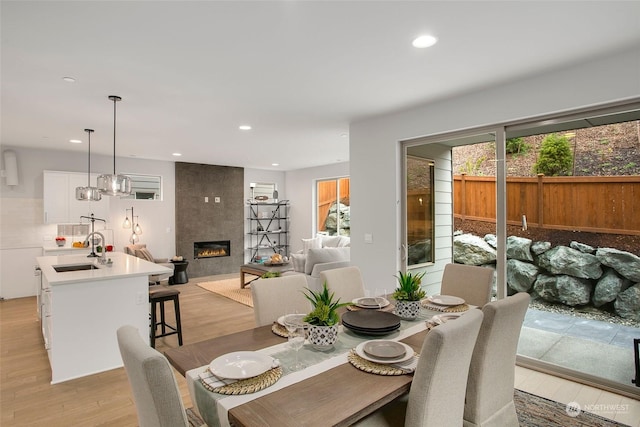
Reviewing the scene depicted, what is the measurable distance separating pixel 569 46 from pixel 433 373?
251 cm

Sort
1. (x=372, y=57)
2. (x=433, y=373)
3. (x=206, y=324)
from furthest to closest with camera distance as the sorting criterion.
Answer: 1. (x=206, y=324)
2. (x=372, y=57)
3. (x=433, y=373)

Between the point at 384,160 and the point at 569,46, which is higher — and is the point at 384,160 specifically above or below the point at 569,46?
below

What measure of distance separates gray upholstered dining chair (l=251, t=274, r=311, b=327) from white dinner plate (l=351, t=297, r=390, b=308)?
35 cm

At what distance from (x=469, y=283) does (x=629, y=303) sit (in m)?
1.29

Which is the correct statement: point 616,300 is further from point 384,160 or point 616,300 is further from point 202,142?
point 202,142

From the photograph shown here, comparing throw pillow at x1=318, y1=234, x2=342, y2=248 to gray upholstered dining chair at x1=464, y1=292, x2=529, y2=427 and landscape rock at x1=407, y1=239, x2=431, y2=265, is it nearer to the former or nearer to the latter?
landscape rock at x1=407, y1=239, x2=431, y2=265

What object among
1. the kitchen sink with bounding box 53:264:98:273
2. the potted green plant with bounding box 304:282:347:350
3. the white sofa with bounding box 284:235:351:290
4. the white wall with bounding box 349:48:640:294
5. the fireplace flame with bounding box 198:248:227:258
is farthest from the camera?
the fireplace flame with bounding box 198:248:227:258

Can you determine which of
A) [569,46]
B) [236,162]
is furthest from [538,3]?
[236,162]

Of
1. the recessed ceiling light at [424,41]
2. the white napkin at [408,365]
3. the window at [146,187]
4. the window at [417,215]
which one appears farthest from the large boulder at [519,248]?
the window at [146,187]

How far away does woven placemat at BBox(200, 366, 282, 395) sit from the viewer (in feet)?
4.20

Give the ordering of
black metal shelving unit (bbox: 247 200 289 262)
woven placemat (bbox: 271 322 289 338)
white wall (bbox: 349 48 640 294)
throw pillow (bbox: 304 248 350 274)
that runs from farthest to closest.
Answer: black metal shelving unit (bbox: 247 200 289 262) < throw pillow (bbox: 304 248 350 274) < white wall (bbox: 349 48 640 294) < woven placemat (bbox: 271 322 289 338)

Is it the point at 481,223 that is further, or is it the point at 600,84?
the point at 481,223

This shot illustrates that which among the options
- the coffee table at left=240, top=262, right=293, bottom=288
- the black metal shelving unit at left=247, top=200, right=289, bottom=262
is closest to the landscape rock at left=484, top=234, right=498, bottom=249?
the coffee table at left=240, top=262, right=293, bottom=288

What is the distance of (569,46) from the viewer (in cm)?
245
